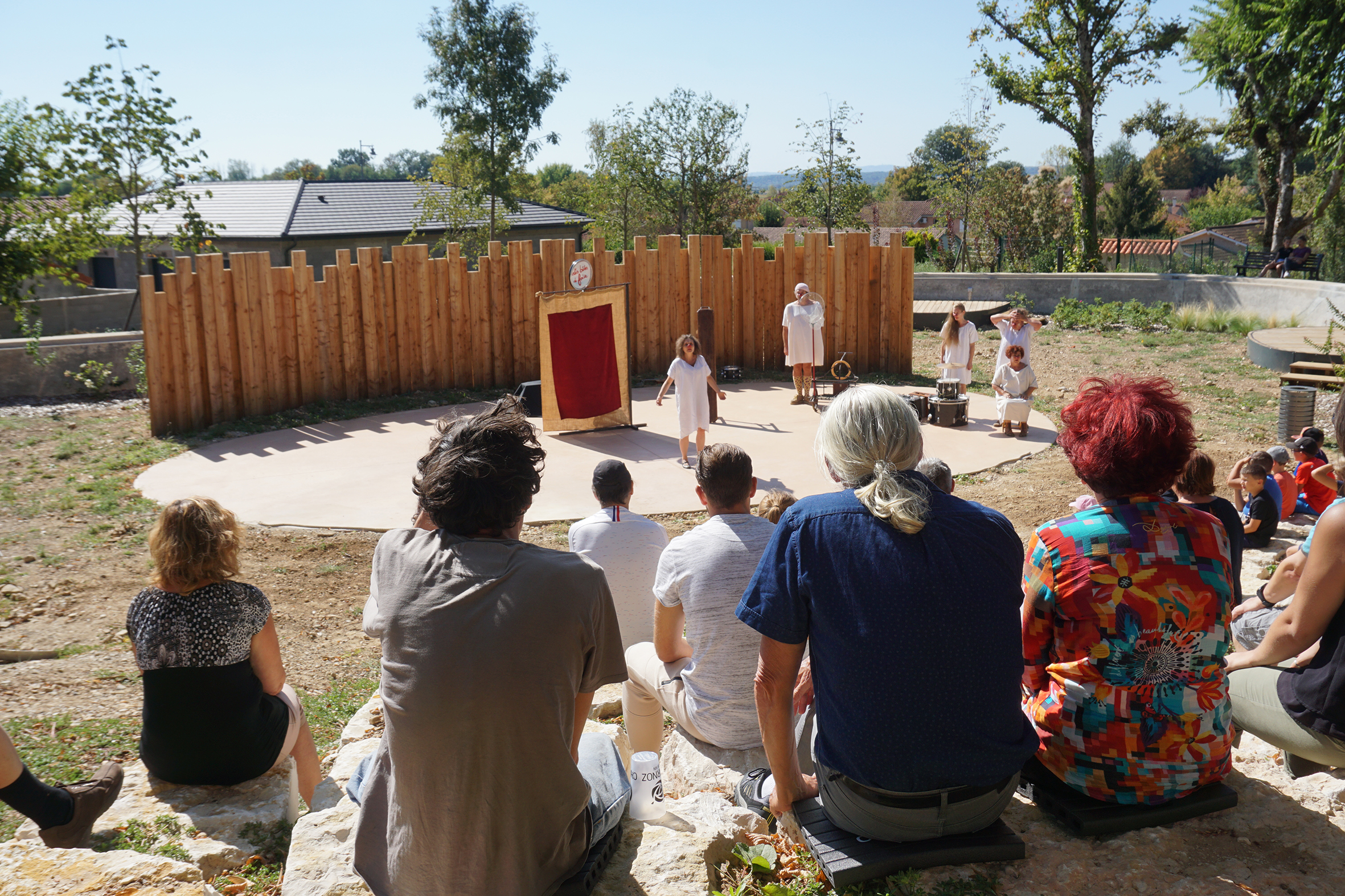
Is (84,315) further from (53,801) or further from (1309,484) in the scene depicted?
(1309,484)

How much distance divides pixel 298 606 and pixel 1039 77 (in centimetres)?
2566

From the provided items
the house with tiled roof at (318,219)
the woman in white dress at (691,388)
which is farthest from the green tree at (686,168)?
the woman in white dress at (691,388)

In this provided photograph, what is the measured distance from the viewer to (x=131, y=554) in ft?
24.5

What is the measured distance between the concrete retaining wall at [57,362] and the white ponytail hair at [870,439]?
1418 centimetres

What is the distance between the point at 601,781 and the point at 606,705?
2.13 meters

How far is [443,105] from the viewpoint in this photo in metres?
24.3

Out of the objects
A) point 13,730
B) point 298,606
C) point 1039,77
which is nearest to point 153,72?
point 298,606

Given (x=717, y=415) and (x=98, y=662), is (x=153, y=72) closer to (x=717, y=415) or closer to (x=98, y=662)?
(x=717, y=415)

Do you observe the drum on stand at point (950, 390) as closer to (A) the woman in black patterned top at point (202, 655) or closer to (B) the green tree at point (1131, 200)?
(A) the woman in black patterned top at point (202, 655)

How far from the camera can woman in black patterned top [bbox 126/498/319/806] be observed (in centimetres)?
336

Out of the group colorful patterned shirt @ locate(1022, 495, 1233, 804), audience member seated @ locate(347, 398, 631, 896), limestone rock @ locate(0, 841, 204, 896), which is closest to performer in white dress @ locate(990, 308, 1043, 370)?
colorful patterned shirt @ locate(1022, 495, 1233, 804)

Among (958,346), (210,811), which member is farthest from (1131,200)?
(210,811)

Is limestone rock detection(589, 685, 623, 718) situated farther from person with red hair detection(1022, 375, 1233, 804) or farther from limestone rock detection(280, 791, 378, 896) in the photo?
person with red hair detection(1022, 375, 1233, 804)

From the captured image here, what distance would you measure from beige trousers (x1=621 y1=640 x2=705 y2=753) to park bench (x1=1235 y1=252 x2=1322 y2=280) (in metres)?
24.0
